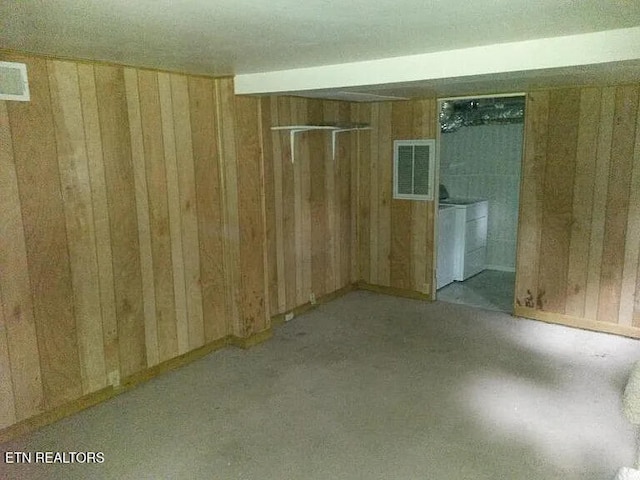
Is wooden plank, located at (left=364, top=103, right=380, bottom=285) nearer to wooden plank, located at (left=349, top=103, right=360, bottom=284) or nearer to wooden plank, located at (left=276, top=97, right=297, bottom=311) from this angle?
wooden plank, located at (left=349, top=103, right=360, bottom=284)

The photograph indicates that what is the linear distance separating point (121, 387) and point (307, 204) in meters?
2.11

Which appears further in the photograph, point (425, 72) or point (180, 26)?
point (425, 72)

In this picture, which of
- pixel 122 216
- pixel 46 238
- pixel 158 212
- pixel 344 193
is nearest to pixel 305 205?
pixel 344 193

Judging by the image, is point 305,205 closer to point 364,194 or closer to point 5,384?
point 364,194

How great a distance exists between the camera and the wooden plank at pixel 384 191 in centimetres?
472

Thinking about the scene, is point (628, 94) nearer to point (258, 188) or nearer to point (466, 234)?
Result: point (466, 234)

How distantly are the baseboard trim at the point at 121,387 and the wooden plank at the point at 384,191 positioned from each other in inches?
60.2

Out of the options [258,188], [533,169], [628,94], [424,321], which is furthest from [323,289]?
[628,94]

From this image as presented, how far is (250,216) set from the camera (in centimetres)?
360

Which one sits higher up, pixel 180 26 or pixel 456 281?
pixel 180 26

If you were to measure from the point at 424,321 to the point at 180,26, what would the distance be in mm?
3090

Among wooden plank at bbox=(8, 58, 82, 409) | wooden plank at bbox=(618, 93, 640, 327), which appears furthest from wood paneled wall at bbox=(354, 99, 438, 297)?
wooden plank at bbox=(8, 58, 82, 409)

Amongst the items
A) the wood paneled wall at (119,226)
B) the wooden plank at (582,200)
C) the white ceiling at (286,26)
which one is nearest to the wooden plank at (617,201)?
the wooden plank at (582,200)

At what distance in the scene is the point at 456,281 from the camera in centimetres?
536
